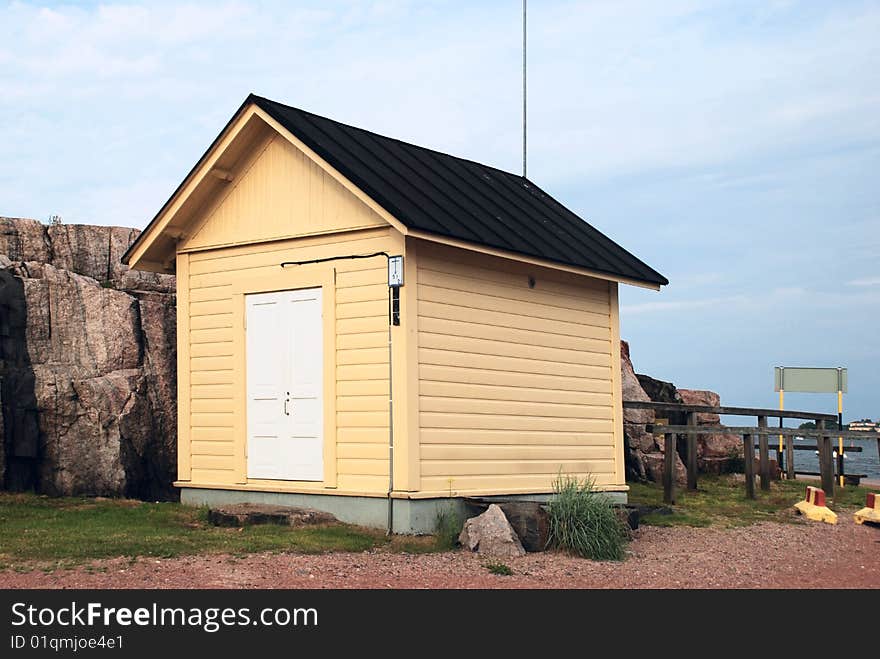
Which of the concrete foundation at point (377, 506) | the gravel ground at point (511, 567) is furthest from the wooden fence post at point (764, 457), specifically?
the concrete foundation at point (377, 506)

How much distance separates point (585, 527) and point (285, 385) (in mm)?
4614

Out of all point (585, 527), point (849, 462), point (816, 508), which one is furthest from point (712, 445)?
point (849, 462)

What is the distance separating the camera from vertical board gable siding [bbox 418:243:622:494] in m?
14.3

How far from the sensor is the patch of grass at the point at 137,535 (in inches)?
469

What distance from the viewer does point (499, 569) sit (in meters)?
11.5

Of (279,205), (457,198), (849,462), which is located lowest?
(849,462)

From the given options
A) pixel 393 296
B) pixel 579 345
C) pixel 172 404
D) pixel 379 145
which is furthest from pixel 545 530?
pixel 172 404

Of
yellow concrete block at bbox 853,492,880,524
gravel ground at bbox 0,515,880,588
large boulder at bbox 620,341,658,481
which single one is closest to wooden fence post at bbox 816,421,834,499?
yellow concrete block at bbox 853,492,880,524

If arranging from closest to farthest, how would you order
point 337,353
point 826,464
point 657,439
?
point 337,353 < point 826,464 < point 657,439

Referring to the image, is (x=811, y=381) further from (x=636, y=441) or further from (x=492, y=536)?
(x=492, y=536)

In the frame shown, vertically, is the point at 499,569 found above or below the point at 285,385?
below

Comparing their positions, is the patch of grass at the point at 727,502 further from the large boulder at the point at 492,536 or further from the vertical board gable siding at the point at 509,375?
the large boulder at the point at 492,536

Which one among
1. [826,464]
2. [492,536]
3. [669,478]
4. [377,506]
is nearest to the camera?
[492,536]

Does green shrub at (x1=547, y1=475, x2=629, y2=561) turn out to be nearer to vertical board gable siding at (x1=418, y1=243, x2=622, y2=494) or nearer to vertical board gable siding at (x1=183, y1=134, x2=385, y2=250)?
vertical board gable siding at (x1=418, y1=243, x2=622, y2=494)
